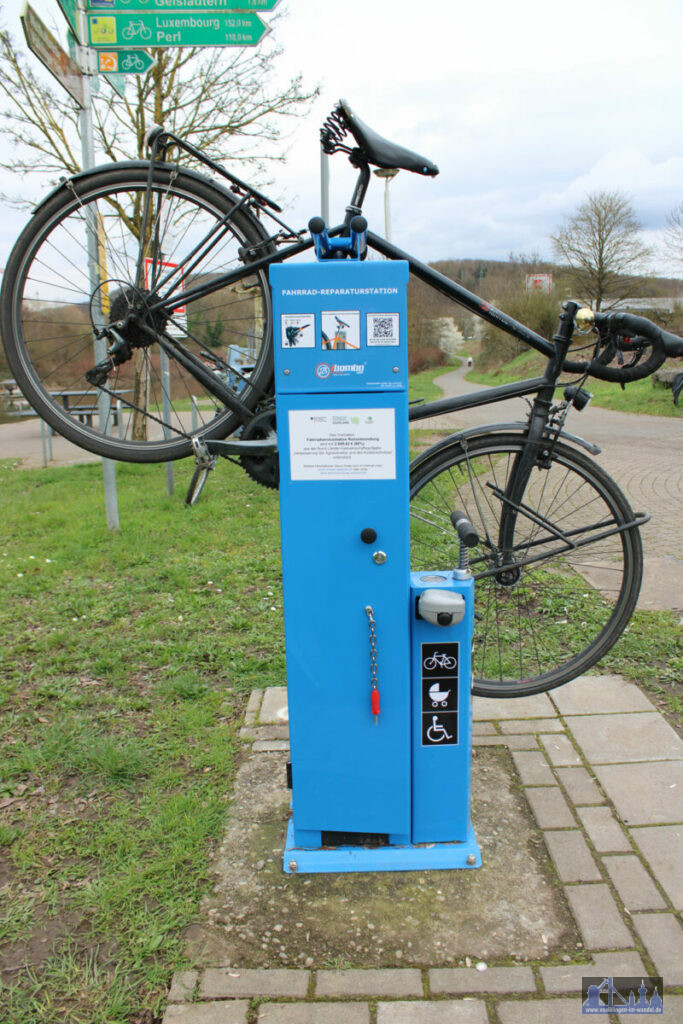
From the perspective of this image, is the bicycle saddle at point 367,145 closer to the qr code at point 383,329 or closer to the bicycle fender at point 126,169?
the bicycle fender at point 126,169

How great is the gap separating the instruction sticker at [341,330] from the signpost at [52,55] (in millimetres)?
3124

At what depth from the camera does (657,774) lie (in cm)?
271

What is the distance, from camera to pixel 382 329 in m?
1.99

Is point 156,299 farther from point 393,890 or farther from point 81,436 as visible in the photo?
point 393,890

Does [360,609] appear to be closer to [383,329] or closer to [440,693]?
[440,693]

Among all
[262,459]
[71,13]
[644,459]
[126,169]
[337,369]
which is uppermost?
[71,13]

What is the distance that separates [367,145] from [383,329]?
0.75 m

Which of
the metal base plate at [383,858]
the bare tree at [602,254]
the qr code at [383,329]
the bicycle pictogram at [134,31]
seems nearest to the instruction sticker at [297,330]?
the qr code at [383,329]

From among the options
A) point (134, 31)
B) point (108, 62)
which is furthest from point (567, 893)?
point (108, 62)

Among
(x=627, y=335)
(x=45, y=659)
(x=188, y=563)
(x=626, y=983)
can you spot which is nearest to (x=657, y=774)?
(x=626, y=983)

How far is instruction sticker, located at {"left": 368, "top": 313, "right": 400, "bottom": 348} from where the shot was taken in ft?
6.53

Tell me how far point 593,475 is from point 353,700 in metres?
1.22

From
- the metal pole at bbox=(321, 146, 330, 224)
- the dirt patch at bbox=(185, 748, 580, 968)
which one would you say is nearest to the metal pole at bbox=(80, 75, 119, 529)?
the dirt patch at bbox=(185, 748, 580, 968)

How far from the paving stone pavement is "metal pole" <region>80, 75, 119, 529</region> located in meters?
1.78
